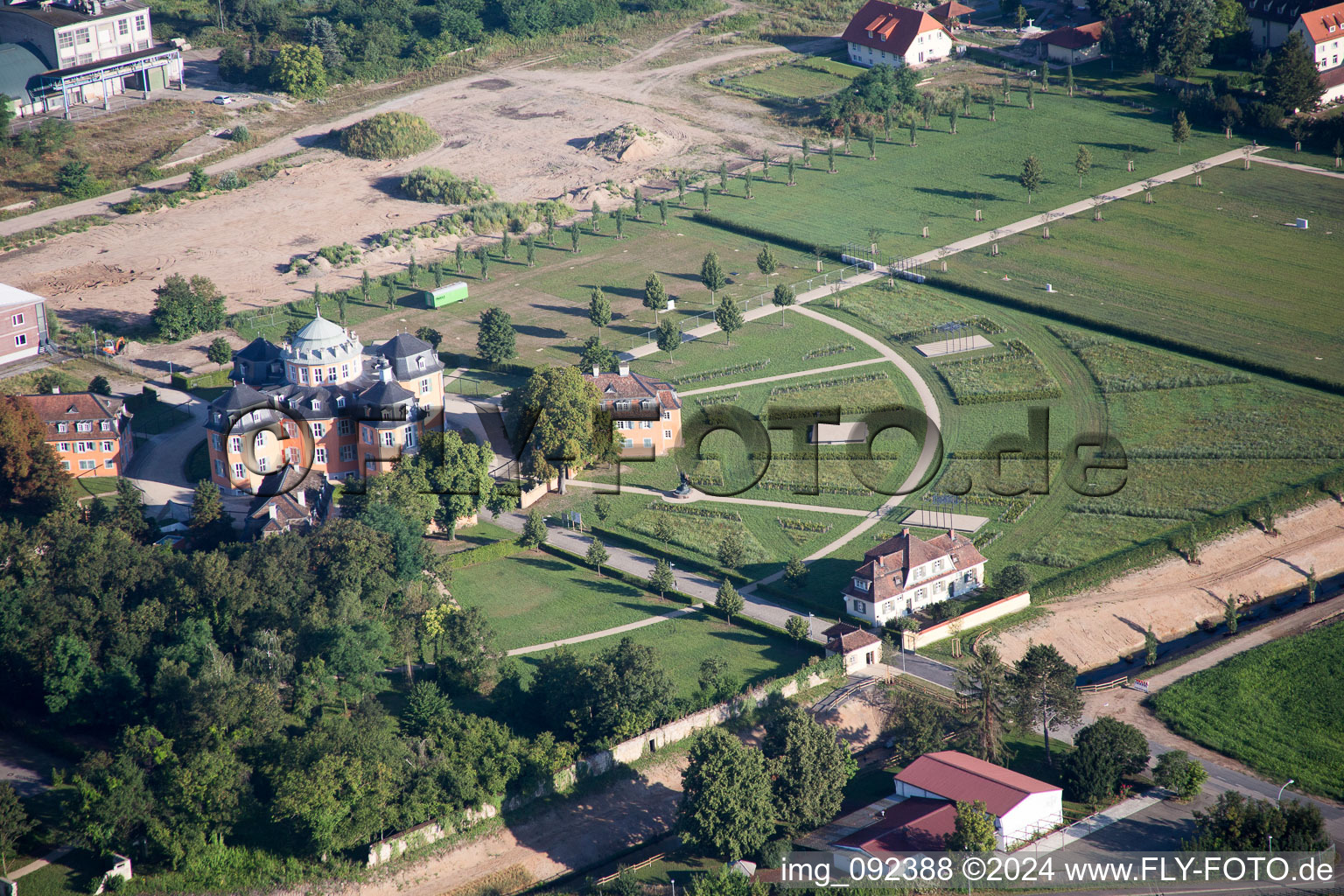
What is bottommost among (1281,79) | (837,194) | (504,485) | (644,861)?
(644,861)

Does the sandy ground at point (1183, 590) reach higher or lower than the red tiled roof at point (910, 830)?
higher

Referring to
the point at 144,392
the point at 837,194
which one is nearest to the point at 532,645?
the point at 144,392

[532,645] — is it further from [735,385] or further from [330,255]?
[330,255]

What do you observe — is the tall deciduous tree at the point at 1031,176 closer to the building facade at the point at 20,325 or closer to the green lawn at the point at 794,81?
the green lawn at the point at 794,81

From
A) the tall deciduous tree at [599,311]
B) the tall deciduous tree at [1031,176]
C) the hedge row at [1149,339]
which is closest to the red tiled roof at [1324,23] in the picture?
the tall deciduous tree at [1031,176]

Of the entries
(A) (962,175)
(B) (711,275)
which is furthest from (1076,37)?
(B) (711,275)
